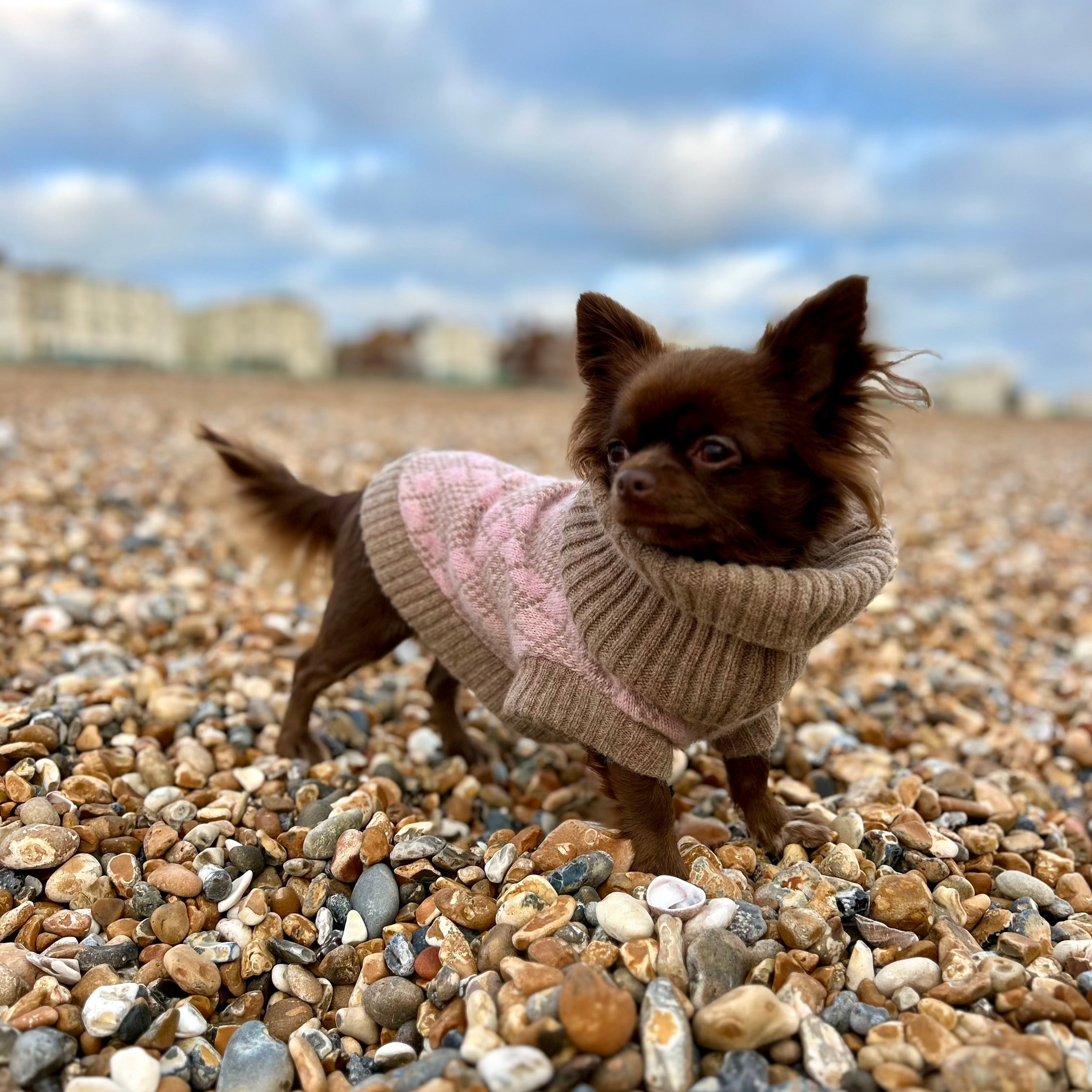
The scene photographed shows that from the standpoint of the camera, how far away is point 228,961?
8.00ft

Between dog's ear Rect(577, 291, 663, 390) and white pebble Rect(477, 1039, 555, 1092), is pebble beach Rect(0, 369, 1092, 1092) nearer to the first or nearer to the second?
white pebble Rect(477, 1039, 555, 1092)

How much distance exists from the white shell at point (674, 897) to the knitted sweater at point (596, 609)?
0.30 metres

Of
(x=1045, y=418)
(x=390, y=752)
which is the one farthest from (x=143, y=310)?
(x=390, y=752)

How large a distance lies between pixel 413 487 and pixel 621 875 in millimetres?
1425

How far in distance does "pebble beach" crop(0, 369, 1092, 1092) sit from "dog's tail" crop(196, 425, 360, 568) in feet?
0.43

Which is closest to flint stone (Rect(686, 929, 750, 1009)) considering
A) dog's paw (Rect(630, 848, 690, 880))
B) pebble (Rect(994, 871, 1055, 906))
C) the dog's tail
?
dog's paw (Rect(630, 848, 690, 880))

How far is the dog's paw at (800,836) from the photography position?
286cm

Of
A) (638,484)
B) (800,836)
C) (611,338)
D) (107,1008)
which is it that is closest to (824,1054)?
(800,836)

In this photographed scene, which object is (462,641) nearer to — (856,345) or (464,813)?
(464,813)

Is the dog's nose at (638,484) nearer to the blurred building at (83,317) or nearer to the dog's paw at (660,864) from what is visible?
the dog's paw at (660,864)

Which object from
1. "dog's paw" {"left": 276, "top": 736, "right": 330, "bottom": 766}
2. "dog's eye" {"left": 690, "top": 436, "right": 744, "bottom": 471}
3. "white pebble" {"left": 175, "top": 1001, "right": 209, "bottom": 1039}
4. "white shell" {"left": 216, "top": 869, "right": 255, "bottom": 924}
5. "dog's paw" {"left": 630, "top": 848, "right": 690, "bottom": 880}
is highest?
"dog's eye" {"left": 690, "top": 436, "right": 744, "bottom": 471}

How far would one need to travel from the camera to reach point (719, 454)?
2312mm

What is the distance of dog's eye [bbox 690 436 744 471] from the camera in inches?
90.7

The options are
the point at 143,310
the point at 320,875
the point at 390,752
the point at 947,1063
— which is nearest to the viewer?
the point at 947,1063
